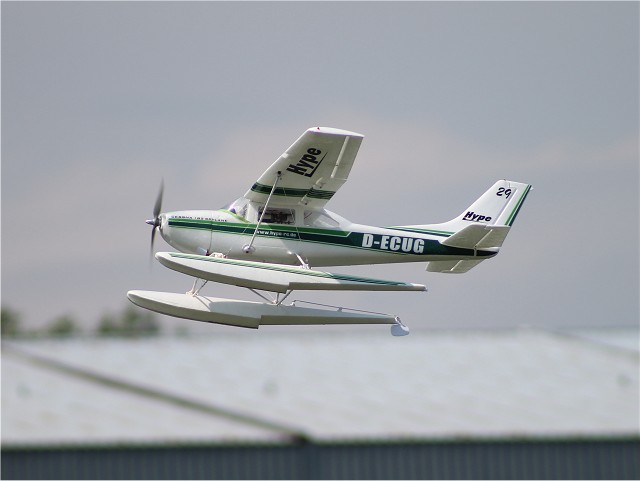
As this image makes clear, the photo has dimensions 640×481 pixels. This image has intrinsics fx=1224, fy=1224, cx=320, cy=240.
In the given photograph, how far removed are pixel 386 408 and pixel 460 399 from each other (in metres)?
1.87

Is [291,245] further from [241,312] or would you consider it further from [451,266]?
[451,266]

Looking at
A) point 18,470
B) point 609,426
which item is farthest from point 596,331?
point 18,470

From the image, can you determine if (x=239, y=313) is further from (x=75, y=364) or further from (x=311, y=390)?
(x=75, y=364)

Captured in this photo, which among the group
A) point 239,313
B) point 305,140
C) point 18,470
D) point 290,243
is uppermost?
point 305,140

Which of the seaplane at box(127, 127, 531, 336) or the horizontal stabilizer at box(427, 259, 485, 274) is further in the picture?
the horizontal stabilizer at box(427, 259, 485, 274)

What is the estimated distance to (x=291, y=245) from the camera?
20438 mm

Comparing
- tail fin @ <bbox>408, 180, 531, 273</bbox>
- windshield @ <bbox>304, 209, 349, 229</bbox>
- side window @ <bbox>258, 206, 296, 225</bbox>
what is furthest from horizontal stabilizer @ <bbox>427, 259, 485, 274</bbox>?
side window @ <bbox>258, 206, 296, 225</bbox>

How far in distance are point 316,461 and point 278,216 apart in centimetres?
719

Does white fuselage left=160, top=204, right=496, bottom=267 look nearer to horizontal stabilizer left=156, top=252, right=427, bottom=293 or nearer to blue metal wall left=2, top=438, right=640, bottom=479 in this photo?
horizontal stabilizer left=156, top=252, right=427, bottom=293

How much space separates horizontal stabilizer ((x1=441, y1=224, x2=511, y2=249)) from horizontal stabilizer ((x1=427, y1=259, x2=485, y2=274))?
0.56 m

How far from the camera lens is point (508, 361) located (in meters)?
30.0

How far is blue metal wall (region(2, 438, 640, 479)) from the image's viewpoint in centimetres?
2544

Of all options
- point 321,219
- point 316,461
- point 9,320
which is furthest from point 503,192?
point 9,320

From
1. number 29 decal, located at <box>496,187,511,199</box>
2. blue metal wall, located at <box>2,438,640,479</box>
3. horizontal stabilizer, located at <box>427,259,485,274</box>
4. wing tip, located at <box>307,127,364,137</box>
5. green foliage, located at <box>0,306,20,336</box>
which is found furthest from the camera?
green foliage, located at <box>0,306,20,336</box>
